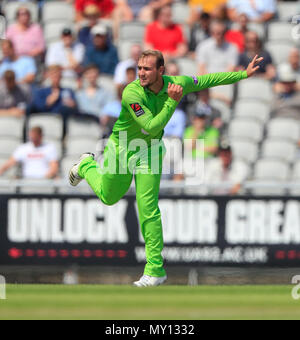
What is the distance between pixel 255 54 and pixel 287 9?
176cm

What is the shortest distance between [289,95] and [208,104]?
1.31 meters

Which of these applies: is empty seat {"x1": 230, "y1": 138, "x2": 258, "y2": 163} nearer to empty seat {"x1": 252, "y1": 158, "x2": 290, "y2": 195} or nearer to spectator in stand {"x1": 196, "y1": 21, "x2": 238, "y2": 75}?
empty seat {"x1": 252, "y1": 158, "x2": 290, "y2": 195}

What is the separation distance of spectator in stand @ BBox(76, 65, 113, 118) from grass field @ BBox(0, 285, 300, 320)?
175 inches

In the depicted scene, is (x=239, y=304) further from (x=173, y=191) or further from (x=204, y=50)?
(x=204, y=50)

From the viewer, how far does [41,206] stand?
12.8 m

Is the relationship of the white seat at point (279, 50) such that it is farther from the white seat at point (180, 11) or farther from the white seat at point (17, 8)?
the white seat at point (17, 8)

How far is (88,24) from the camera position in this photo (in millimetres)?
15250

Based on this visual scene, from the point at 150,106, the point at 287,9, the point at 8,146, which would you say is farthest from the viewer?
the point at 287,9

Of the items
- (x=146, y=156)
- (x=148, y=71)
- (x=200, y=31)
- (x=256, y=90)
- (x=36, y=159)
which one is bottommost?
(x=146, y=156)

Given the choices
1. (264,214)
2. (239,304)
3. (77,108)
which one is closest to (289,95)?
(264,214)

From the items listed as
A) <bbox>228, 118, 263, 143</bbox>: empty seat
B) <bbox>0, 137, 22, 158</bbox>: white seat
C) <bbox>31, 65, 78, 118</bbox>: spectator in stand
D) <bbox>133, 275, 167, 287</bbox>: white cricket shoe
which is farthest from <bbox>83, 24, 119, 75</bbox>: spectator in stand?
<bbox>133, 275, 167, 287</bbox>: white cricket shoe

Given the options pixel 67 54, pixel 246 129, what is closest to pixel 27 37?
pixel 67 54

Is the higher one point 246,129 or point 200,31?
point 200,31

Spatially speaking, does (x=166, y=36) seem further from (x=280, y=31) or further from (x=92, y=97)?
(x=280, y=31)
